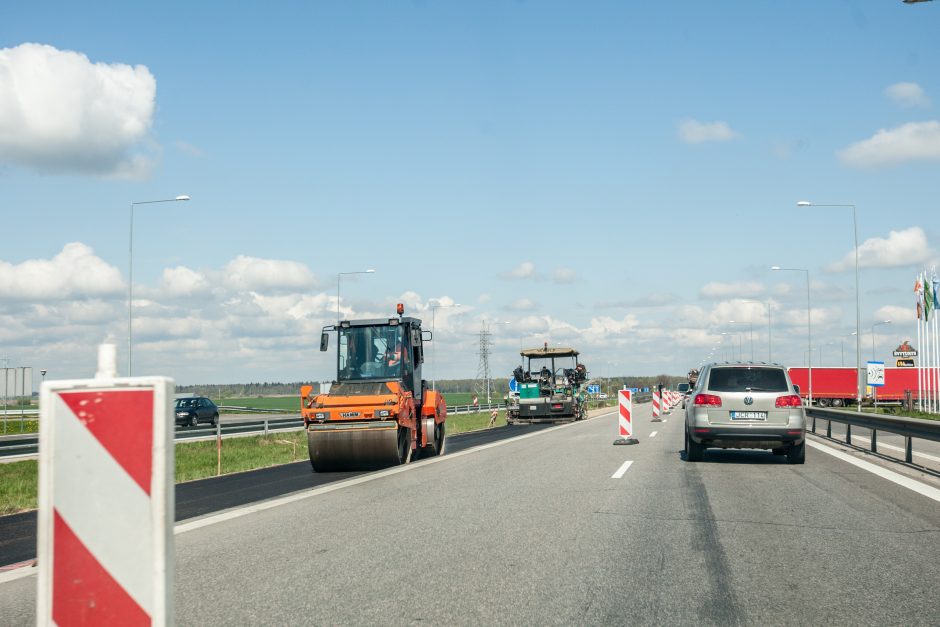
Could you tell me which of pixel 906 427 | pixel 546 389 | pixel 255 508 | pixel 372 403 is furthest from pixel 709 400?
pixel 546 389

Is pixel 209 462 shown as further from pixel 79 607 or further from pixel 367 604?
pixel 79 607

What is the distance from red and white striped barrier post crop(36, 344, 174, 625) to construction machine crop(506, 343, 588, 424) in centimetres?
3919

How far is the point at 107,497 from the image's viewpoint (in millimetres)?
3027

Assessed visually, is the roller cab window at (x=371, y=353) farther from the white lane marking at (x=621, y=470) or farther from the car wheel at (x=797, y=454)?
the car wheel at (x=797, y=454)

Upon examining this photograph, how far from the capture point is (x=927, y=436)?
15305 millimetres

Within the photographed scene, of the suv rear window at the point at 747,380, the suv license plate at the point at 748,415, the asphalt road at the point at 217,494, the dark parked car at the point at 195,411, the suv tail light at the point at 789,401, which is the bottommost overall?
the dark parked car at the point at 195,411

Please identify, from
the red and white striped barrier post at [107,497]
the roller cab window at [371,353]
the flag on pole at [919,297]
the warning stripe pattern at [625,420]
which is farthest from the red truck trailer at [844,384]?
the red and white striped barrier post at [107,497]

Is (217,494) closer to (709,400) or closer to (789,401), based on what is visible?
(709,400)

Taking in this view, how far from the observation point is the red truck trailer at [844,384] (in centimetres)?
6781

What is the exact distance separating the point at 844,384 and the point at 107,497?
238ft

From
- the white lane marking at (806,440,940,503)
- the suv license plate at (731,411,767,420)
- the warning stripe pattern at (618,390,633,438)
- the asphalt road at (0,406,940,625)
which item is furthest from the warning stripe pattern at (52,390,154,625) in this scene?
the warning stripe pattern at (618,390,633,438)

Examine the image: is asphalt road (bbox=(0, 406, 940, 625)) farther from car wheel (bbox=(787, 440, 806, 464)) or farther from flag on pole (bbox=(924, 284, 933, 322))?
flag on pole (bbox=(924, 284, 933, 322))

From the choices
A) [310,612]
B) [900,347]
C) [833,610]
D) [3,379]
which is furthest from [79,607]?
[900,347]

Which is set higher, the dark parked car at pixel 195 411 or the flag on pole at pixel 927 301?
the flag on pole at pixel 927 301
